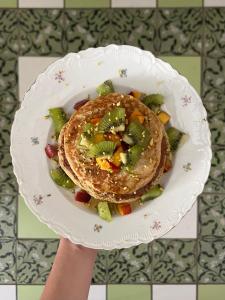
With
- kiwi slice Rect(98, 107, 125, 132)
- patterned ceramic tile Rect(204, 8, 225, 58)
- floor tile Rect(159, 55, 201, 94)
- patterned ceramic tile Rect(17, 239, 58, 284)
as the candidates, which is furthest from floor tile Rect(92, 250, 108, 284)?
patterned ceramic tile Rect(204, 8, 225, 58)

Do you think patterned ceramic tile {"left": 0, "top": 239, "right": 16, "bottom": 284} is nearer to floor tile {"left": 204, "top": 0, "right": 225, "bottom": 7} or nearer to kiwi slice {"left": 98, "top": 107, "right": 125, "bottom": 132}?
kiwi slice {"left": 98, "top": 107, "right": 125, "bottom": 132}

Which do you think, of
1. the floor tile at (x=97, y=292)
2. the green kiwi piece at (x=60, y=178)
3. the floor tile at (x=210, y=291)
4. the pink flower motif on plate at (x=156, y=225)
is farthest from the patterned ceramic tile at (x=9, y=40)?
the floor tile at (x=210, y=291)

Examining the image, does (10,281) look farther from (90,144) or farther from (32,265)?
(90,144)

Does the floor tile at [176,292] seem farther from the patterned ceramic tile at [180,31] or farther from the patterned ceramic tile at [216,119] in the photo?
the patterned ceramic tile at [180,31]

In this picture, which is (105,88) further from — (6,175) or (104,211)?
(6,175)

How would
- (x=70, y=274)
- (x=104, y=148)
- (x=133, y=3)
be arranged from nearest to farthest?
(x=104, y=148) → (x=70, y=274) → (x=133, y=3)

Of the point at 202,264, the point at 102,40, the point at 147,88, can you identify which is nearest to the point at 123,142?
the point at 147,88

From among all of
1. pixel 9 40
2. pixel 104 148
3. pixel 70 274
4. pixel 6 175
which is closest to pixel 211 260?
pixel 70 274
